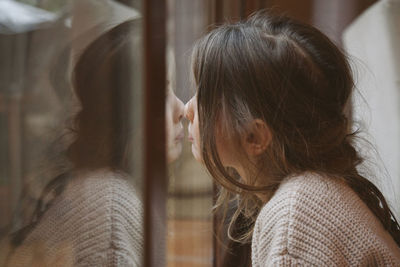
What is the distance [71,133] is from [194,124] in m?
0.46

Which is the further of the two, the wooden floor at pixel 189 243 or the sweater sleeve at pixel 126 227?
the wooden floor at pixel 189 243

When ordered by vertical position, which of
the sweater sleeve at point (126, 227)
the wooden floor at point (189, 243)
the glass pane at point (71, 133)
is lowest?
the wooden floor at point (189, 243)

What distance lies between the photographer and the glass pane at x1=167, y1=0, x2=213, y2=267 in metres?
0.72

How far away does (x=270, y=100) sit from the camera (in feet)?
2.93

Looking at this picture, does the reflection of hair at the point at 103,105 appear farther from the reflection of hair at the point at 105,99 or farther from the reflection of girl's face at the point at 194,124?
the reflection of girl's face at the point at 194,124

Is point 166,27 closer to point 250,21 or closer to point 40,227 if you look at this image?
point 40,227

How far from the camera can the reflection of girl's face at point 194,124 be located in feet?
3.05

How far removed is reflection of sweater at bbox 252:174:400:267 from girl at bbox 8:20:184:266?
12.0 inches

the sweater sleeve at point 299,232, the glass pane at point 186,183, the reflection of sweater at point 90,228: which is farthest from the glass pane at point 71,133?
the sweater sleeve at point 299,232

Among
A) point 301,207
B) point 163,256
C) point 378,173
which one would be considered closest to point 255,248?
point 301,207

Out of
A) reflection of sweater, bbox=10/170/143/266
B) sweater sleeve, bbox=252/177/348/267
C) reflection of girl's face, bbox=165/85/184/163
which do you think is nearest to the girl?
reflection of sweater, bbox=10/170/143/266

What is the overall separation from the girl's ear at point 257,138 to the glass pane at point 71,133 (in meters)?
0.40

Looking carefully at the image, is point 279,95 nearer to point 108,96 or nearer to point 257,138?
point 257,138

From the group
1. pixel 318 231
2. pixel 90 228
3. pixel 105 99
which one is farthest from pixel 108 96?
pixel 318 231
